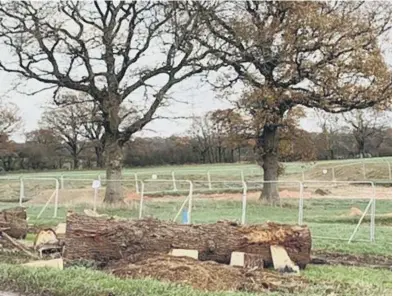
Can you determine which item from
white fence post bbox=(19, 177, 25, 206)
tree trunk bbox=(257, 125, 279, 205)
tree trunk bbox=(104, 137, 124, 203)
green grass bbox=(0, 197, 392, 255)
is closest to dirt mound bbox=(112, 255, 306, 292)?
green grass bbox=(0, 197, 392, 255)

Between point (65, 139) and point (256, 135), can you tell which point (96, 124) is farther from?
point (256, 135)

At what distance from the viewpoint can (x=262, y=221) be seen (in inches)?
493

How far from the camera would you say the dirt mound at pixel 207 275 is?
576cm

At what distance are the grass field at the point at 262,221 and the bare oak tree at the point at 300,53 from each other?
7.25ft

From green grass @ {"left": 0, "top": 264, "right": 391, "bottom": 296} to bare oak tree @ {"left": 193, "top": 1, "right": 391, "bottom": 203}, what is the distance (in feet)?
39.2

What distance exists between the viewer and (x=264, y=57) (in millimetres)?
18938

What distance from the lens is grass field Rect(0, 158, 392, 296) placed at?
17.4 feet

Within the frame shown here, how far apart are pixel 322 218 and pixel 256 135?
639cm

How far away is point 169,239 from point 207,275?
4.39 feet

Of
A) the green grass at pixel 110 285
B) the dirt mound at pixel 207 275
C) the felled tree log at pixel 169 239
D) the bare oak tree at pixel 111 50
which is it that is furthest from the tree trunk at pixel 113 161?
the green grass at pixel 110 285

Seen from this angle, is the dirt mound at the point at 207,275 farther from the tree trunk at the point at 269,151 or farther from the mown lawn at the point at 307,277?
the tree trunk at the point at 269,151

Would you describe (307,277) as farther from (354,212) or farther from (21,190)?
(21,190)

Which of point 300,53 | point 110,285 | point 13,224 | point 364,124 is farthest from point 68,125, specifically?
point 110,285

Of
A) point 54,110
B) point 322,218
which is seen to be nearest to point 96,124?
point 54,110
